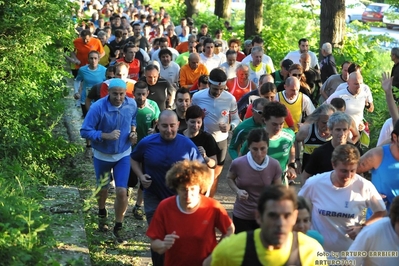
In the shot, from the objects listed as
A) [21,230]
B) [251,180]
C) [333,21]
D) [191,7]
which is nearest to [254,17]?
[333,21]

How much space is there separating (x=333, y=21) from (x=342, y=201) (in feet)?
42.2

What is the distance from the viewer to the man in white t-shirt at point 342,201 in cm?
707

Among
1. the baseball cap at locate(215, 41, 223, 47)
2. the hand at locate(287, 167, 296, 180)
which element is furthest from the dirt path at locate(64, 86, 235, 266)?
the baseball cap at locate(215, 41, 223, 47)

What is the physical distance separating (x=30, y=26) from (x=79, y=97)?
3.80 meters

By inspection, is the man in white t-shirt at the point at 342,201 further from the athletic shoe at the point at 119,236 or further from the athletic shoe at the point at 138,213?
the athletic shoe at the point at 138,213

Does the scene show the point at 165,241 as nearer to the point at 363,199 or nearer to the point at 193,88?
the point at 363,199

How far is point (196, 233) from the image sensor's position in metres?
6.52

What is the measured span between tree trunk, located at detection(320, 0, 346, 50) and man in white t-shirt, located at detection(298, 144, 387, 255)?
1263 cm

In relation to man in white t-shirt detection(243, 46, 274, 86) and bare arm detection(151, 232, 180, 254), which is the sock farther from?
man in white t-shirt detection(243, 46, 274, 86)

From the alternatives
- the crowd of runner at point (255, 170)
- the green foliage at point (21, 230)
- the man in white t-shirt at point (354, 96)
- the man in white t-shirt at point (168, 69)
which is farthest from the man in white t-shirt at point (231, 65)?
the green foliage at point (21, 230)

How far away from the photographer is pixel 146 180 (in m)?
8.53

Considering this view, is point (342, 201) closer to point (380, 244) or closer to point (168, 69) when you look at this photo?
point (380, 244)

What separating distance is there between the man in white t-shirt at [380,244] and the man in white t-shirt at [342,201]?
4.01ft

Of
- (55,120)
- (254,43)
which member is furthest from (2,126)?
(254,43)
